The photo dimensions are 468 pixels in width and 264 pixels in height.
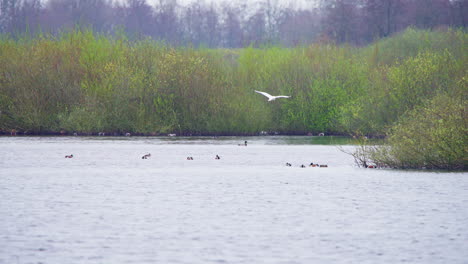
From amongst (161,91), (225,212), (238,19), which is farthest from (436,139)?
(238,19)

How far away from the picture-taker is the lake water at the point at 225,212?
12852 millimetres

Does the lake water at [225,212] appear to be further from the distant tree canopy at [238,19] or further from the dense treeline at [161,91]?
the distant tree canopy at [238,19]

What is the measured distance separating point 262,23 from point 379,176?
245 feet

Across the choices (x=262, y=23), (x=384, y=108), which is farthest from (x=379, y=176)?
(x=262, y=23)

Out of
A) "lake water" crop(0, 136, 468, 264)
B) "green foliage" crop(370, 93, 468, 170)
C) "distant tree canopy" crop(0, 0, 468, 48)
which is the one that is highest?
"distant tree canopy" crop(0, 0, 468, 48)

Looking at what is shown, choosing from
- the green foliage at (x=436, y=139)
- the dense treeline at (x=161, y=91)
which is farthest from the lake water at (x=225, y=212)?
the dense treeline at (x=161, y=91)

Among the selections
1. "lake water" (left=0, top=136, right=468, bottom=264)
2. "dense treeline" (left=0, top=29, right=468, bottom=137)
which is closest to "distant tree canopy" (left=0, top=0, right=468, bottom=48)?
"dense treeline" (left=0, top=29, right=468, bottom=137)

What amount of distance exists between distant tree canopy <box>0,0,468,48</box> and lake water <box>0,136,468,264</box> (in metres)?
→ 43.1

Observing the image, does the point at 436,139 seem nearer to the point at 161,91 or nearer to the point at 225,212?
the point at 225,212

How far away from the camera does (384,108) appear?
40969 mm

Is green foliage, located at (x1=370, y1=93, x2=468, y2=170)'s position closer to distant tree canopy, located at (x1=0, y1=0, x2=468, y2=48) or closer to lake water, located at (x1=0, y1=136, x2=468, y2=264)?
lake water, located at (x1=0, y1=136, x2=468, y2=264)

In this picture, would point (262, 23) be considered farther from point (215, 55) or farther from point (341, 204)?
point (341, 204)

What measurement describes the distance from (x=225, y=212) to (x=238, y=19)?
8467 centimetres

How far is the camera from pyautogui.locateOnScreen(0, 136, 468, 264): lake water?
42.2 ft
